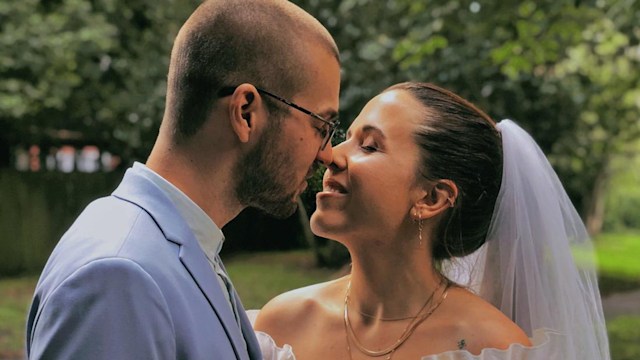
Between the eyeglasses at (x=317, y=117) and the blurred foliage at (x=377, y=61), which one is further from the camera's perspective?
the blurred foliage at (x=377, y=61)

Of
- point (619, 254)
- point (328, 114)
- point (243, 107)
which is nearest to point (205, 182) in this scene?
point (243, 107)

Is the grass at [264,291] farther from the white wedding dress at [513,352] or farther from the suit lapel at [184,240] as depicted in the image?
the suit lapel at [184,240]

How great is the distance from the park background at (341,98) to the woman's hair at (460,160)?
6.42 ft

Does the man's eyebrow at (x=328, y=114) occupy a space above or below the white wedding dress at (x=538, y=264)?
above

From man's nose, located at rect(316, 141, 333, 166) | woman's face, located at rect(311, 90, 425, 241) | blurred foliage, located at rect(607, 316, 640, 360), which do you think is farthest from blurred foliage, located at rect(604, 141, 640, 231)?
man's nose, located at rect(316, 141, 333, 166)

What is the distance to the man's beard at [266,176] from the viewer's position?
1.15m

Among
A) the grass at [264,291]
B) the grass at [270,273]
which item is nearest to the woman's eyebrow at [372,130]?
the grass at [264,291]

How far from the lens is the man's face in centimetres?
116

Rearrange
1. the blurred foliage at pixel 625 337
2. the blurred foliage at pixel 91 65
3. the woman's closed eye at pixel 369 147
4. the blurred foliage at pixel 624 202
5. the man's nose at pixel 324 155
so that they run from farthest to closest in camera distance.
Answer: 1. the blurred foliage at pixel 624 202
2. the blurred foliage at pixel 91 65
3. the blurred foliage at pixel 625 337
4. the woman's closed eye at pixel 369 147
5. the man's nose at pixel 324 155

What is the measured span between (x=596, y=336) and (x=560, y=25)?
259cm

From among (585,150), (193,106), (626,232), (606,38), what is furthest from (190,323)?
(626,232)

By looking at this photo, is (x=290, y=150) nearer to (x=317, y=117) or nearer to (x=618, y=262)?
(x=317, y=117)

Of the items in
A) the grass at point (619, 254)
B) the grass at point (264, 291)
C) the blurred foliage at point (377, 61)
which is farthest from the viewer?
the grass at point (619, 254)

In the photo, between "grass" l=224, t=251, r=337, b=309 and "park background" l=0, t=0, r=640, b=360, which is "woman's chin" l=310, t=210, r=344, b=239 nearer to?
"park background" l=0, t=0, r=640, b=360
